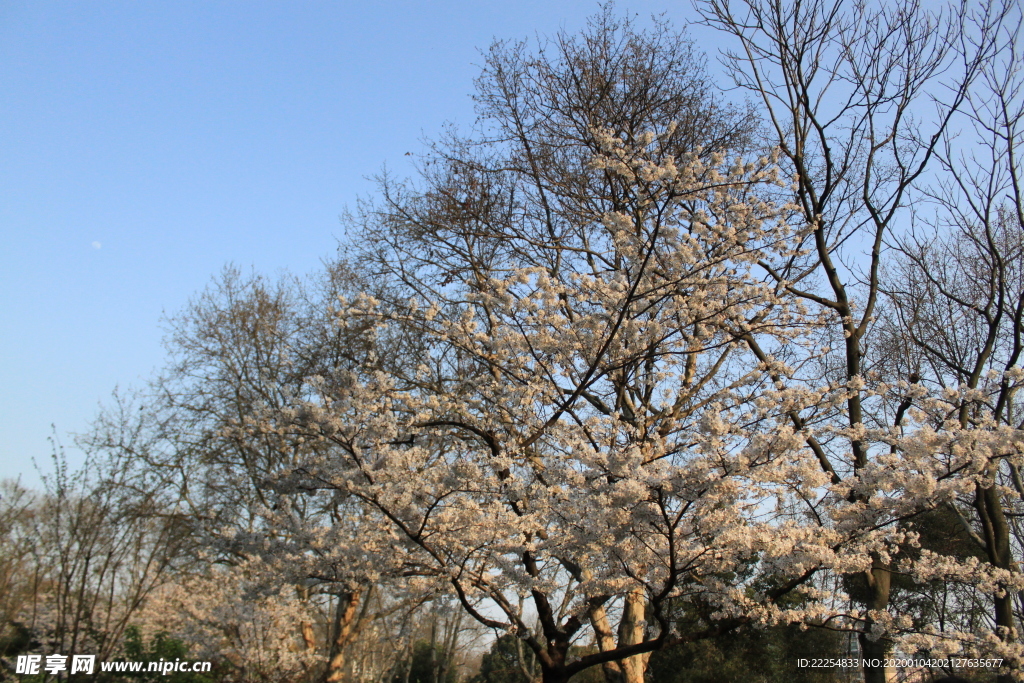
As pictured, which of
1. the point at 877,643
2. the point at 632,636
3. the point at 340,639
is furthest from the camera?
the point at 340,639

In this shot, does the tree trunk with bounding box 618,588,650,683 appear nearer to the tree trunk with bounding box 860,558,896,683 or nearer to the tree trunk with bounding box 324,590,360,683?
the tree trunk with bounding box 860,558,896,683

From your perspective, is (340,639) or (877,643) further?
(340,639)

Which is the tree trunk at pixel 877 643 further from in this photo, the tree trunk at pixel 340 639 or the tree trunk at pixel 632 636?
the tree trunk at pixel 340 639

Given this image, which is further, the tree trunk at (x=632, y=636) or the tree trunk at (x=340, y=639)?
the tree trunk at (x=340, y=639)

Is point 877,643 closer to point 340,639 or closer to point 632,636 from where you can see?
point 632,636

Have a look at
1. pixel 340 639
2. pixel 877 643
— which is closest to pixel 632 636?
pixel 877 643

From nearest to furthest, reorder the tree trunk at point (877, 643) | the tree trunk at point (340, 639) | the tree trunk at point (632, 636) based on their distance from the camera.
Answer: the tree trunk at point (877, 643) → the tree trunk at point (632, 636) → the tree trunk at point (340, 639)

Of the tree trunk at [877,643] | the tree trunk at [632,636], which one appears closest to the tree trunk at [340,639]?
the tree trunk at [632,636]

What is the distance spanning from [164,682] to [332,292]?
22.8 ft

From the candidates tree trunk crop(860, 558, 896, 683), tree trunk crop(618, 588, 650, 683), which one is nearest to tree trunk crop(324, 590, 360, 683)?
tree trunk crop(618, 588, 650, 683)

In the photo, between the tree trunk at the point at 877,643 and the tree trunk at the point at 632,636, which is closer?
the tree trunk at the point at 877,643

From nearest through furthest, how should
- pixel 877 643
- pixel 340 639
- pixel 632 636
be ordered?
pixel 877 643, pixel 632 636, pixel 340 639

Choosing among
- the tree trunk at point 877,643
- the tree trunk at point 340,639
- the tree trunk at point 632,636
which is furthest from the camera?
the tree trunk at point 340,639

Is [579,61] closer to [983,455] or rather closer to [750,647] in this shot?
[983,455]
